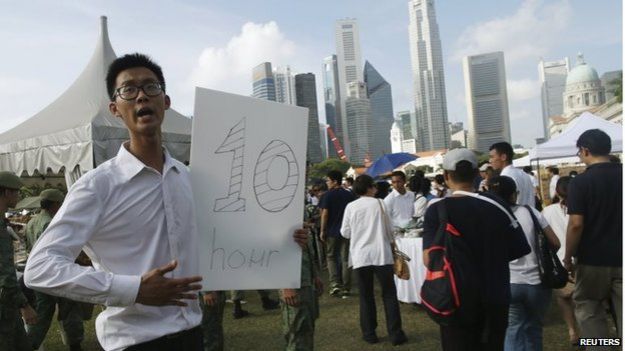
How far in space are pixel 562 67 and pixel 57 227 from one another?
652 ft

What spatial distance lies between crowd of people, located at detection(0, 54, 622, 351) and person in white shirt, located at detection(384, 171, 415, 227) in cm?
158

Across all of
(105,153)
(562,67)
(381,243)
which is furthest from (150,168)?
(562,67)

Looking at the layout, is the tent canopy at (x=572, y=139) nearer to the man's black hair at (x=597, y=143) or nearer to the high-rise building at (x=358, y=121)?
the man's black hair at (x=597, y=143)

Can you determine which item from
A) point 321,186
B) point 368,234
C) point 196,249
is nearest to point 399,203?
Answer: point 368,234

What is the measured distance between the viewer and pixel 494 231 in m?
2.93

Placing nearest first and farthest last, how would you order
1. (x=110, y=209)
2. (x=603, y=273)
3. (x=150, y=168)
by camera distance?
1. (x=110, y=209)
2. (x=150, y=168)
3. (x=603, y=273)

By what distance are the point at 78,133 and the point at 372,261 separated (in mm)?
4743

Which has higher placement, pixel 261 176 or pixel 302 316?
pixel 261 176

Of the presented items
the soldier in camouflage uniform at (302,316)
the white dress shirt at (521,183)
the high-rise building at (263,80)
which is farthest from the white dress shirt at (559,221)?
the high-rise building at (263,80)

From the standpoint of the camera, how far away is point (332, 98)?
15675 cm

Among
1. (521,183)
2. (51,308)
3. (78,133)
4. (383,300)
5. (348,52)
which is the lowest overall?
(383,300)

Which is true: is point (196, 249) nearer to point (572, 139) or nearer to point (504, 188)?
point (504, 188)

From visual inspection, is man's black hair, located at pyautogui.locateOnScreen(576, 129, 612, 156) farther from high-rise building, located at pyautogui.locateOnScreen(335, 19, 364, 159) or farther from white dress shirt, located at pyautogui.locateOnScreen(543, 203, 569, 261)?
high-rise building, located at pyautogui.locateOnScreen(335, 19, 364, 159)

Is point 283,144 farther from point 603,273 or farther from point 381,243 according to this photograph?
point 381,243
